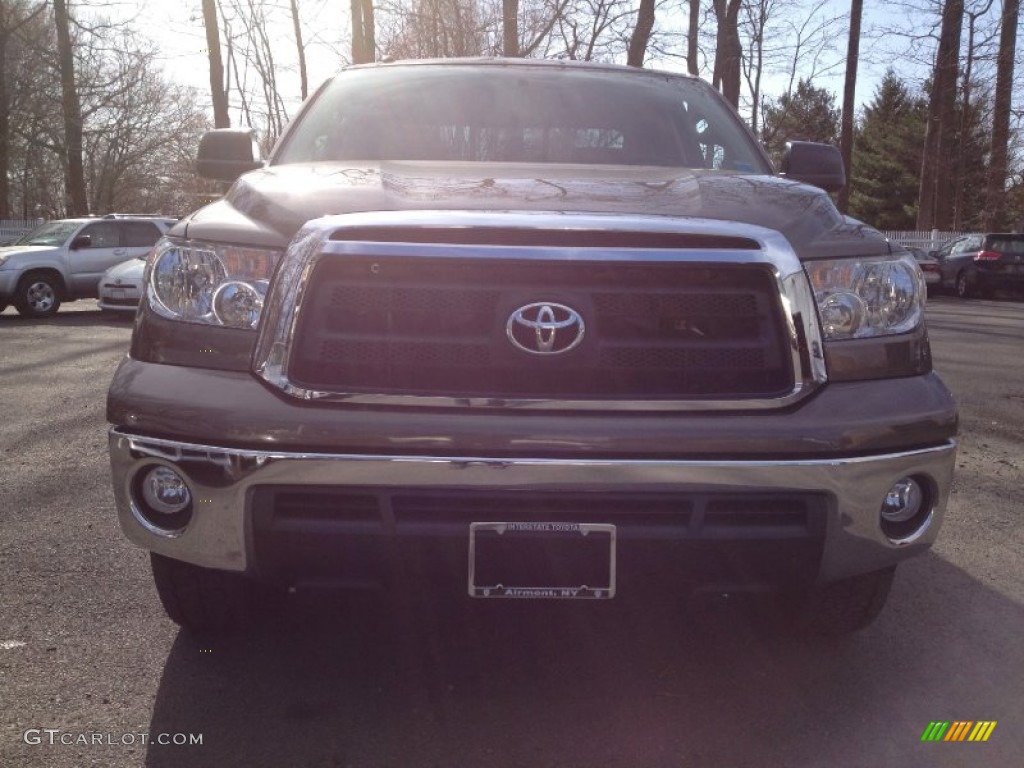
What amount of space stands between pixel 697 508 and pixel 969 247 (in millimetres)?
24110

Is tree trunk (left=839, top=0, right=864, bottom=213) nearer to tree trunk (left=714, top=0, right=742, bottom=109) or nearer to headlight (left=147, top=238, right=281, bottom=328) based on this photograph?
tree trunk (left=714, top=0, right=742, bottom=109)

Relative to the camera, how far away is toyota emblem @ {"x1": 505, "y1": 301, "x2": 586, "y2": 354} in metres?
2.59

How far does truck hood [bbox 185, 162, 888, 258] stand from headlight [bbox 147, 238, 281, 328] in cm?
5

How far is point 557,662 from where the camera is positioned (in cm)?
315

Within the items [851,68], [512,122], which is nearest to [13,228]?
[851,68]

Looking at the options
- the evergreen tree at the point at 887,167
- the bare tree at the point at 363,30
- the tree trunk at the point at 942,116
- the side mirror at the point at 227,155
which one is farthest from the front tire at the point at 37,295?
the evergreen tree at the point at 887,167

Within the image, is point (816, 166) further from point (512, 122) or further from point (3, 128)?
point (3, 128)

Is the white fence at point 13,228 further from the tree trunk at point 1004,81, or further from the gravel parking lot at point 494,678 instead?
the gravel parking lot at point 494,678

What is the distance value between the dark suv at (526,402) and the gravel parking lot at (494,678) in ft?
1.07

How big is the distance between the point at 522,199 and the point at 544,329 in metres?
0.43

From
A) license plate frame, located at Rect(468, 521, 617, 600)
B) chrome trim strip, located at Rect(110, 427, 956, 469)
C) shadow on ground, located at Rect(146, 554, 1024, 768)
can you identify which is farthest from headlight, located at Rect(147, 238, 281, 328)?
shadow on ground, located at Rect(146, 554, 1024, 768)

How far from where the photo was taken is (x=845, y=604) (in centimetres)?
311

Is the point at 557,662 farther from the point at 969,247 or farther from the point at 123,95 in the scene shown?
the point at 123,95

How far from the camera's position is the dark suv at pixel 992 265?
23.2 metres
